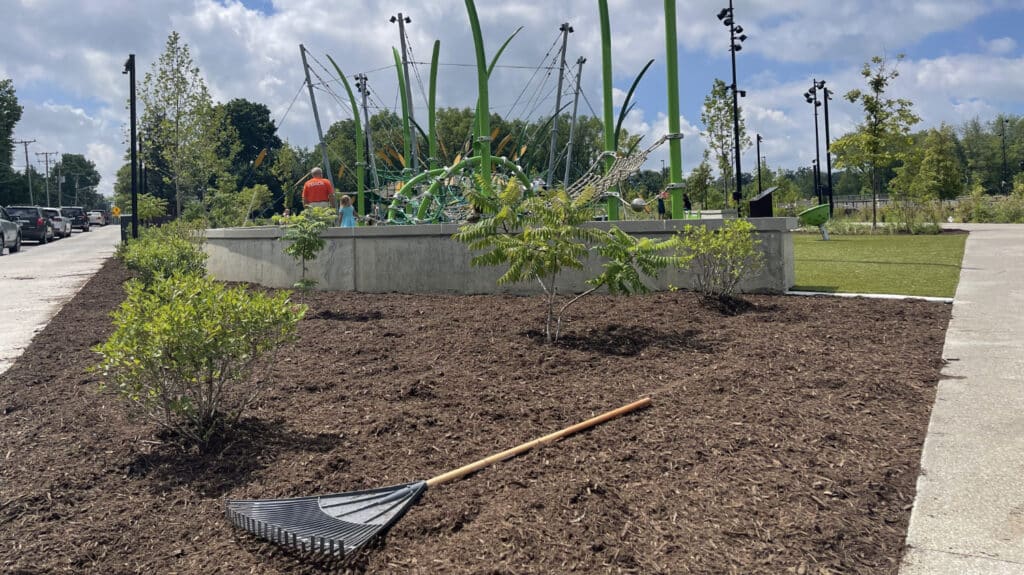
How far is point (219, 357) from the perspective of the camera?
4133 mm

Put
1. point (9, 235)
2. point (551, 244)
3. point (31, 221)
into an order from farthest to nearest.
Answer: point (31, 221), point (9, 235), point (551, 244)

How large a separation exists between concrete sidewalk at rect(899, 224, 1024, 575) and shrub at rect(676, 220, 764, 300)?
2.23 metres

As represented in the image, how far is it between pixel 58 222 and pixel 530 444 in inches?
1723

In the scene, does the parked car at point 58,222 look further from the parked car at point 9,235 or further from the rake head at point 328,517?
the rake head at point 328,517

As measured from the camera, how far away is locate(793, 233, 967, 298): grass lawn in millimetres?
10109

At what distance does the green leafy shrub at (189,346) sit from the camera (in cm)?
393

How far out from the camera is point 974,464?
12.3 feet

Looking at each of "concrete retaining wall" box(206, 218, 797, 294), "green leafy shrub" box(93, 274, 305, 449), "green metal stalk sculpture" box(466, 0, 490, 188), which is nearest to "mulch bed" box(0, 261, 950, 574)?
"green leafy shrub" box(93, 274, 305, 449)

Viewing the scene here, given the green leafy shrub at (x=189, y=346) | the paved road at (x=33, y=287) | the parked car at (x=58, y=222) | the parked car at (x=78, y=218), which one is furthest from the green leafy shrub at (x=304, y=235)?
the parked car at (x=78, y=218)

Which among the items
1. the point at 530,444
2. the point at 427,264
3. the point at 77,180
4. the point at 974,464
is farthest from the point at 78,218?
the point at 77,180

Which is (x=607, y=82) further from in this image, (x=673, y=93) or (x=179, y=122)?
(x=179, y=122)

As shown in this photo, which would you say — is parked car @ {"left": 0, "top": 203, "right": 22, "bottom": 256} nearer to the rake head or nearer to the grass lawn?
the grass lawn

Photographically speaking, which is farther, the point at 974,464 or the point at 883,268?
the point at 883,268

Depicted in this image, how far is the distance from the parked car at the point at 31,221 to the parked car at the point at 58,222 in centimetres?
308
